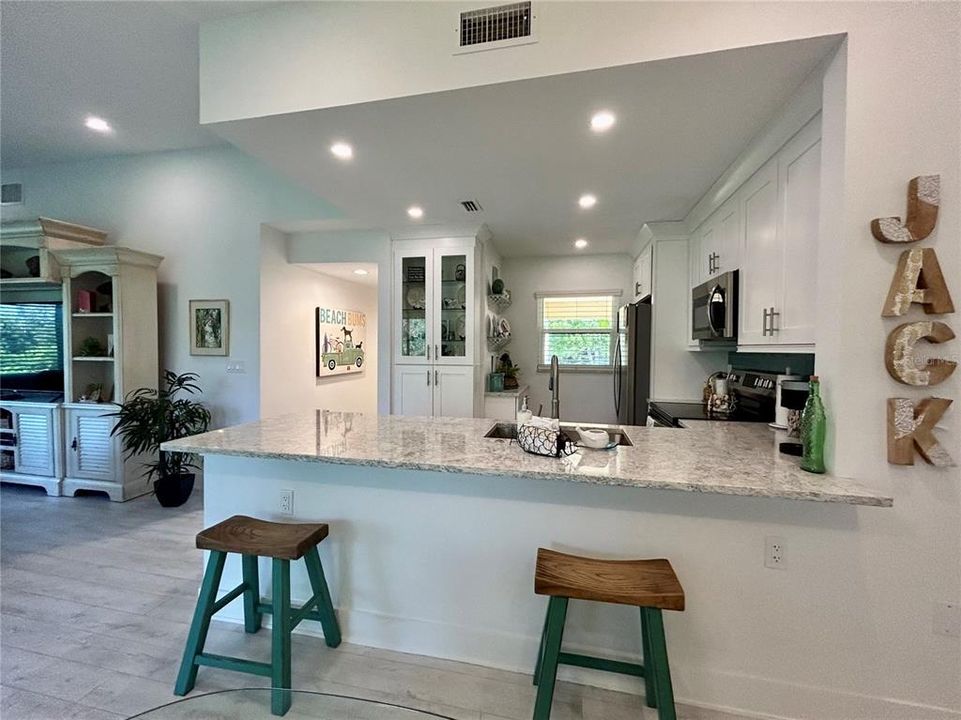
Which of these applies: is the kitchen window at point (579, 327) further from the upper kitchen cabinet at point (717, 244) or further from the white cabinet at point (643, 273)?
the upper kitchen cabinet at point (717, 244)

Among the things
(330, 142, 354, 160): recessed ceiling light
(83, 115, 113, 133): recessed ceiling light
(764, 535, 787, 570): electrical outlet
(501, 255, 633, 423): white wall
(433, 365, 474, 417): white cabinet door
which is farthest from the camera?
(501, 255, 633, 423): white wall

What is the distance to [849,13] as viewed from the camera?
137 cm

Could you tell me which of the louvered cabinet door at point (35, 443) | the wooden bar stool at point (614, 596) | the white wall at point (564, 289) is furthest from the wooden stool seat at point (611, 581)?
the louvered cabinet door at point (35, 443)

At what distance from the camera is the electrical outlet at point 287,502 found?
1898mm

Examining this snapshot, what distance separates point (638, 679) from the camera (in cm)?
159

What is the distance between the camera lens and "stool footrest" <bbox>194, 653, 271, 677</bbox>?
1.48 meters

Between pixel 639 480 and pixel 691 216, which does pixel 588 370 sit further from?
pixel 639 480

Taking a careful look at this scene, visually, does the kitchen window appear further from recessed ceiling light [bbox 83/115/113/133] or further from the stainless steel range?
recessed ceiling light [bbox 83/115/113/133]

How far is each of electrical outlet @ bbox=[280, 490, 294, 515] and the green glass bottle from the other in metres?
2.11

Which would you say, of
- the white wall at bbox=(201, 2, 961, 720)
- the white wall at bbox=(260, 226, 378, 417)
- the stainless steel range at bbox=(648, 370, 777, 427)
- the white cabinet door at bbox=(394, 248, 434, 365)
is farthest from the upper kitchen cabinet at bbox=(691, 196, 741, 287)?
the white wall at bbox=(260, 226, 378, 417)

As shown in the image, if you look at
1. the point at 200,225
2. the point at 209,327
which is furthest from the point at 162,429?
the point at 200,225

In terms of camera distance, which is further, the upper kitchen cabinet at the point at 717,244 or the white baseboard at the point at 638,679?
the upper kitchen cabinet at the point at 717,244

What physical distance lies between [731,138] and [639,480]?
1.80m

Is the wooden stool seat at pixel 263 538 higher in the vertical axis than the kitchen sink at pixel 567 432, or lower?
lower
